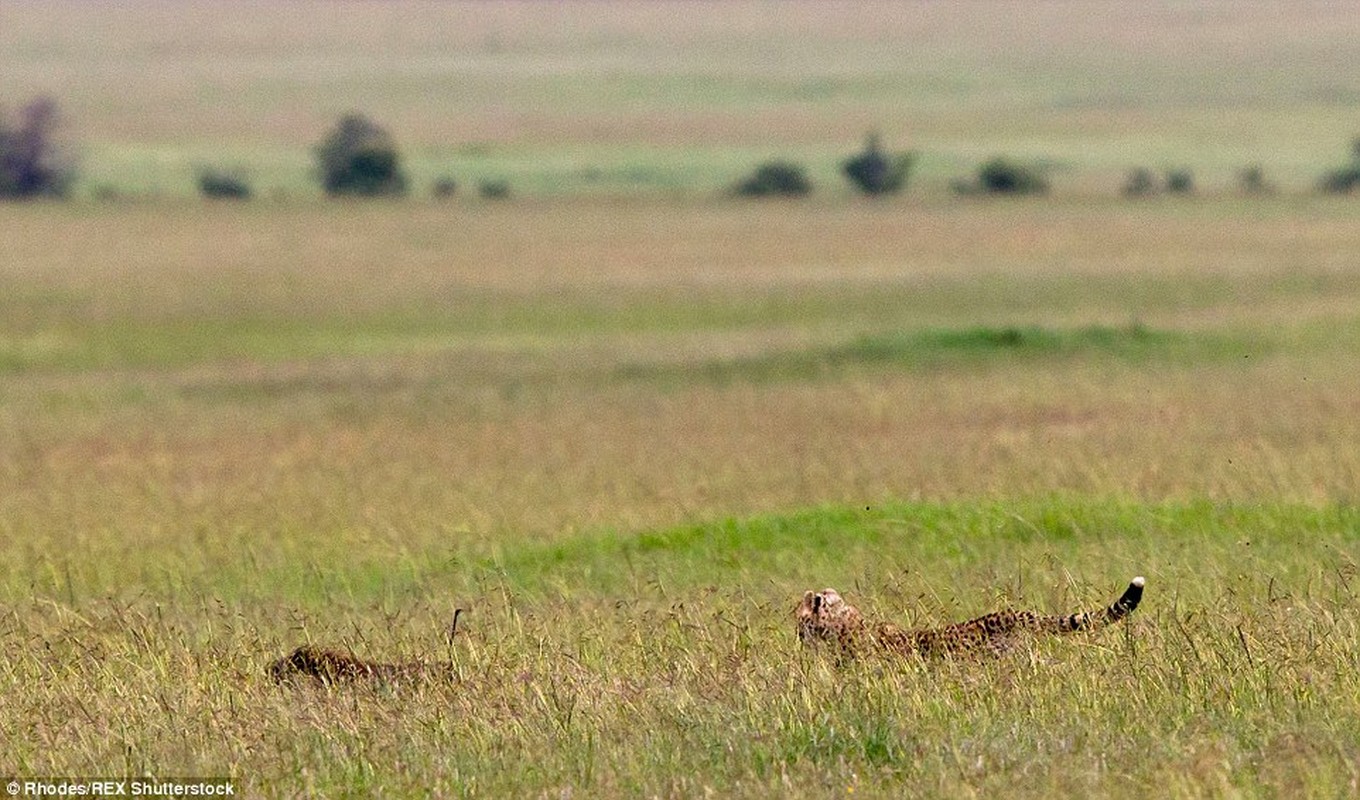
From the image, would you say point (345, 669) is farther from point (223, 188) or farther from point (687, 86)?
point (687, 86)

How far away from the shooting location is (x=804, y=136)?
111 m

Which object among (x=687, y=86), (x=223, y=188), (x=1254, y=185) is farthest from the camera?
(x=687, y=86)

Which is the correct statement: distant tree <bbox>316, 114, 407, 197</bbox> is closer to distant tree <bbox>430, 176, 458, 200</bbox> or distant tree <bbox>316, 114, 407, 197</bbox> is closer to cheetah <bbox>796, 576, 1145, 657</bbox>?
distant tree <bbox>430, 176, 458, 200</bbox>

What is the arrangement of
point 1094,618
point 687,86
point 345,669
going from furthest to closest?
point 687,86 → point 1094,618 → point 345,669

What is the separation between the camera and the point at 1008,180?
64.0m

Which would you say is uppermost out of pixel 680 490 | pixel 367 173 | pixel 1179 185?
pixel 680 490

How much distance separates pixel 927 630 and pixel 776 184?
5881 cm

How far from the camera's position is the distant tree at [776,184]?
66188 millimetres

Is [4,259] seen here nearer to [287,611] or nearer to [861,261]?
[861,261]

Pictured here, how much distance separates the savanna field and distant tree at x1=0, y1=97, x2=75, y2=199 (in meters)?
12.6

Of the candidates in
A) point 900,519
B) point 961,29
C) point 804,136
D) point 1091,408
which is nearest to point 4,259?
point 1091,408

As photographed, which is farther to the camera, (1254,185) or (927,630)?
(1254,185)

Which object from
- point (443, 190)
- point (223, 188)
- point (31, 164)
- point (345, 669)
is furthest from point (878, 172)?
point (345, 669)

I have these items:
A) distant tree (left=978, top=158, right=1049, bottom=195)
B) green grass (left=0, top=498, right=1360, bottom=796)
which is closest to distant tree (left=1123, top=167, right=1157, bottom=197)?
distant tree (left=978, top=158, right=1049, bottom=195)
